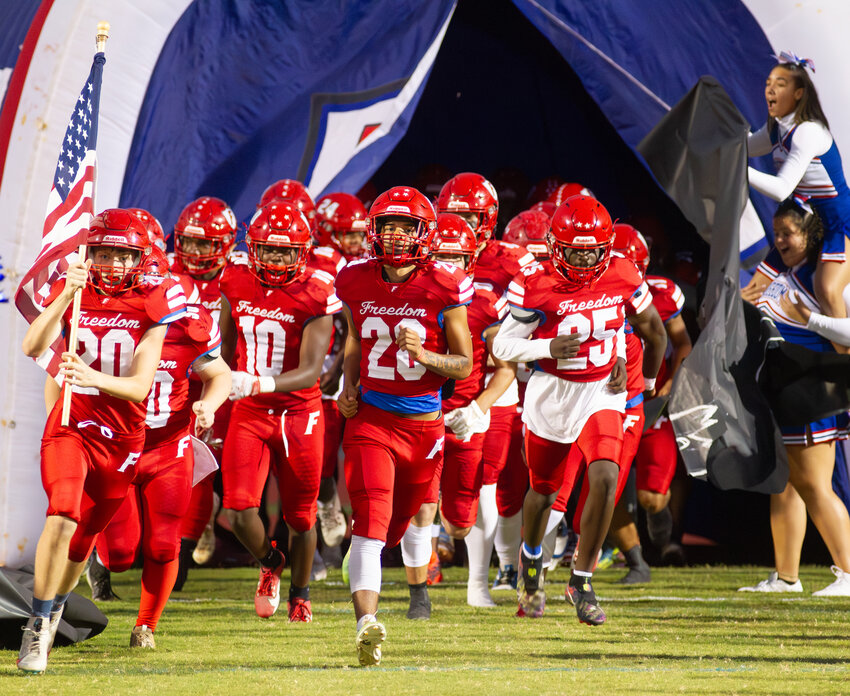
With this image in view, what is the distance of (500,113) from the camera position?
986 centimetres

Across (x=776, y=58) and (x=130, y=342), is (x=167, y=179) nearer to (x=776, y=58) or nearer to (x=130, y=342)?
(x=130, y=342)

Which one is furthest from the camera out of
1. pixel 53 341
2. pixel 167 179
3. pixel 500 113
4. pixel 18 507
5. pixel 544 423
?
pixel 500 113

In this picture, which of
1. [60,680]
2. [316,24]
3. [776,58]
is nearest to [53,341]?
A: [60,680]

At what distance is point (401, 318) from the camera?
5.18 meters

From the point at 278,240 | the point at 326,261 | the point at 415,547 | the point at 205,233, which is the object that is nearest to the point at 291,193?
the point at 326,261

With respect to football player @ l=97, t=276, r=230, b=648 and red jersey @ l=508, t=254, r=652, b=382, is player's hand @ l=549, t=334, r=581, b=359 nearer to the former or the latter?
red jersey @ l=508, t=254, r=652, b=382

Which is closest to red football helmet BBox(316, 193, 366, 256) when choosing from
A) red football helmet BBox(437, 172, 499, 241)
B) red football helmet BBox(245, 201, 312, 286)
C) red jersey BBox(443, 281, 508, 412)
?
red football helmet BBox(437, 172, 499, 241)

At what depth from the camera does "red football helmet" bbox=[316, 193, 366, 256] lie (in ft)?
26.0

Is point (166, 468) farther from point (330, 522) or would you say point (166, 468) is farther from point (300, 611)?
point (330, 522)

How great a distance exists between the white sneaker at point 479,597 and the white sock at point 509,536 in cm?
49

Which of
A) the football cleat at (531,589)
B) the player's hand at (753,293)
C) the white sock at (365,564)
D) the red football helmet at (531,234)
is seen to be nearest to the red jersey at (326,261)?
the red football helmet at (531,234)

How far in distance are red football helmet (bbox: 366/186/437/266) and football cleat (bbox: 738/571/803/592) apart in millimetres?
3151

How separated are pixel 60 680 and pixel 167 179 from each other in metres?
3.79

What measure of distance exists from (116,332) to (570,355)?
204cm
